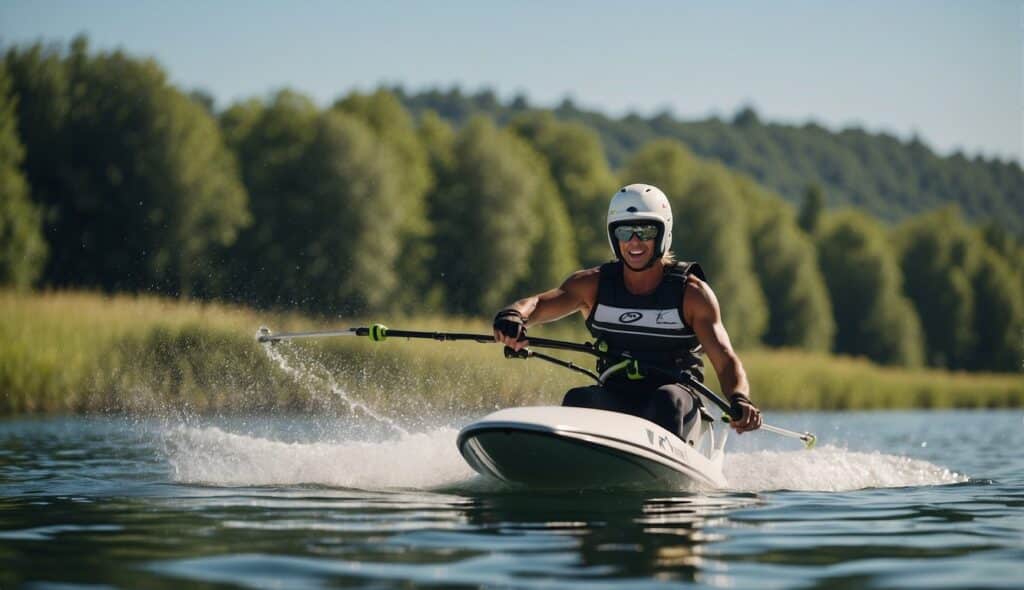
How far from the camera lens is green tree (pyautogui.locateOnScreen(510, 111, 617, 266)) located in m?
59.7

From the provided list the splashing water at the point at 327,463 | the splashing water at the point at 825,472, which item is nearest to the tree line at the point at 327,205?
the splashing water at the point at 327,463

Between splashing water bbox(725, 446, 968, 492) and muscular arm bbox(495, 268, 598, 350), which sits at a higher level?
muscular arm bbox(495, 268, 598, 350)

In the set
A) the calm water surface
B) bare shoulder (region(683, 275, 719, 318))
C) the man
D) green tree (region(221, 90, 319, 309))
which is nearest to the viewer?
the calm water surface

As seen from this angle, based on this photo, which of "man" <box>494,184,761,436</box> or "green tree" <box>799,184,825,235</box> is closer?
"man" <box>494,184,761,436</box>

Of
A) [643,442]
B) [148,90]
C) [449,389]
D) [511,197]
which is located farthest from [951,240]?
[643,442]

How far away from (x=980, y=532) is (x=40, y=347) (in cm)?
1506

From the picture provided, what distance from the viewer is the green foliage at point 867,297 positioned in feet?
243

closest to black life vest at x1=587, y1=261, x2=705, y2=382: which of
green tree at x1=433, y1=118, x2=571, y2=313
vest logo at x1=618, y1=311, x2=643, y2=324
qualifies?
vest logo at x1=618, y1=311, x2=643, y2=324

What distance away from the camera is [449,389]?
19750mm

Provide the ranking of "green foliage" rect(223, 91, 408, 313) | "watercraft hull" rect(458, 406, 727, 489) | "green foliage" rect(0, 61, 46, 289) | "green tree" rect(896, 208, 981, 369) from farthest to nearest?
"green tree" rect(896, 208, 981, 369)
"green foliage" rect(223, 91, 408, 313)
"green foliage" rect(0, 61, 46, 289)
"watercraft hull" rect(458, 406, 727, 489)

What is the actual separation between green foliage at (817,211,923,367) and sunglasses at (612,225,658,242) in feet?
220

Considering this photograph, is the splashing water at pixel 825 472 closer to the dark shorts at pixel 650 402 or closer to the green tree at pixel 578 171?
the dark shorts at pixel 650 402

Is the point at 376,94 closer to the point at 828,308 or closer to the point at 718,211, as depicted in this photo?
the point at 718,211

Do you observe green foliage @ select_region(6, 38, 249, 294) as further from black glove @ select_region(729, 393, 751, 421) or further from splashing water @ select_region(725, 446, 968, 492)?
black glove @ select_region(729, 393, 751, 421)
